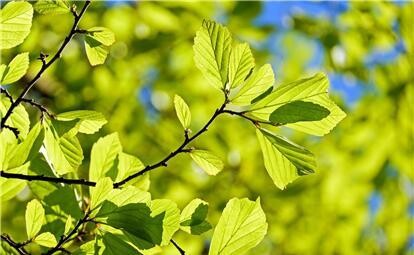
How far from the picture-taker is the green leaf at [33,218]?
30.3 inches

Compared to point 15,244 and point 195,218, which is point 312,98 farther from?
point 15,244

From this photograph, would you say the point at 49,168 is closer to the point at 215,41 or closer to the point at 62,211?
the point at 62,211

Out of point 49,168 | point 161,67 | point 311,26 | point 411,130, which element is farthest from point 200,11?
point 49,168

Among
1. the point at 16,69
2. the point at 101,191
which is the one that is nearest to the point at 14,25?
the point at 16,69

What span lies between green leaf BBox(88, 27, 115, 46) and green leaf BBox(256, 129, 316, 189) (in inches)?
8.9

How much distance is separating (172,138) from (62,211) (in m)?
1.58

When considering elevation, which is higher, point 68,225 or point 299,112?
point 299,112

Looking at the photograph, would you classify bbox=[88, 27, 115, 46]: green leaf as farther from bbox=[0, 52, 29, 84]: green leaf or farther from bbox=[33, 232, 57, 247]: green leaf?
bbox=[33, 232, 57, 247]: green leaf

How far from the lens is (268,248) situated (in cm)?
253

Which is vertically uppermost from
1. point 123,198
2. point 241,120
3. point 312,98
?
point 312,98

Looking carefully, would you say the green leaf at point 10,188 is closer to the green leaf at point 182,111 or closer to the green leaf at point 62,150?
the green leaf at point 62,150

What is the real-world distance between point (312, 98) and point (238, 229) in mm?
168

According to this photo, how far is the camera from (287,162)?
2.45ft

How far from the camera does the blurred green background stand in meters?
2.29
